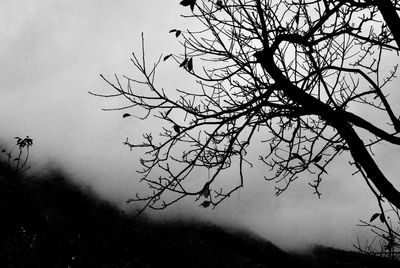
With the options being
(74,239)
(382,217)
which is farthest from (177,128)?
(74,239)

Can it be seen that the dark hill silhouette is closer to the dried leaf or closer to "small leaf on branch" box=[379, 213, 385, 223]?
"small leaf on branch" box=[379, 213, 385, 223]

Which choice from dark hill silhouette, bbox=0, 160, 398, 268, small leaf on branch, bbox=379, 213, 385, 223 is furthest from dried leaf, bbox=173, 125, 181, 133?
small leaf on branch, bbox=379, 213, 385, 223

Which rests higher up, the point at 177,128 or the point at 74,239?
the point at 177,128

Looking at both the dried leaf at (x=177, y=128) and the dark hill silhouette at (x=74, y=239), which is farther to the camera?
the dark hill silhouette at (x=74, y=239)

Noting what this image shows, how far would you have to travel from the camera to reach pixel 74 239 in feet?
111

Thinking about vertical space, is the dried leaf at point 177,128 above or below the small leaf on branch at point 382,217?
above

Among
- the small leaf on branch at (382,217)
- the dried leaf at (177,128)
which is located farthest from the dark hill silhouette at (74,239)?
the dried leaf at (177,128)

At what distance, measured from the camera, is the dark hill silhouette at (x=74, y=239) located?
16.3 meters

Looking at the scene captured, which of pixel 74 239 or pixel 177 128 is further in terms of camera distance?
pixel 74 239

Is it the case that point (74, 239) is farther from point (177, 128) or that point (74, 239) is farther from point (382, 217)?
point (382, 217)

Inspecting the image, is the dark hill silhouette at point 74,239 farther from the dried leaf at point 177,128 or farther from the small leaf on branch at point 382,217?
the dried leaf at point 177,128

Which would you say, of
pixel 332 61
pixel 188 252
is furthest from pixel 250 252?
pixel 332 61

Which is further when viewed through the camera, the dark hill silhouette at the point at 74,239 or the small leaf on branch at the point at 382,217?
the dark hill silhouette at the point at 74,239

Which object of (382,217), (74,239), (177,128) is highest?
(177,128)
